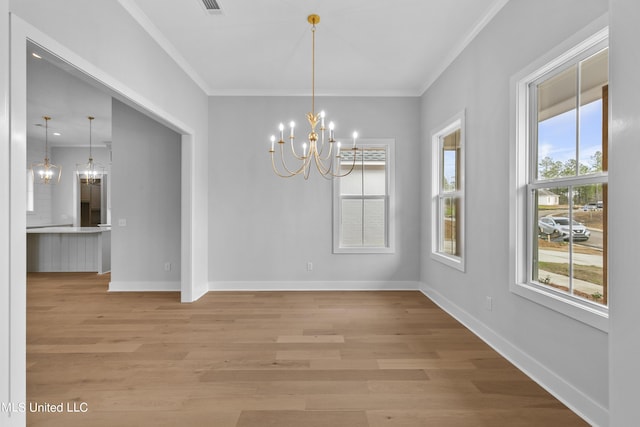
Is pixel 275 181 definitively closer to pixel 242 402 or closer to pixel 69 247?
pixel 242 402

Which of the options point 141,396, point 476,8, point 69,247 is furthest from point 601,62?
point 69,247

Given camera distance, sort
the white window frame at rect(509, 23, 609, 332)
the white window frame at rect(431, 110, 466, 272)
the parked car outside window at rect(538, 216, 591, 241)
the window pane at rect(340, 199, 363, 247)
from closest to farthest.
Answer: the parked car outside window at rect(538, 216, 591, 241)
the white window frame at rect(509, 23, 609, 332)
the white window frame at rect(431, 110, 466, 272)
the window pane at rect(340, 199, 363, 247)

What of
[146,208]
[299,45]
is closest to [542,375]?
[299,45]

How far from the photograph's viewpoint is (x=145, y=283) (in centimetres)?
500

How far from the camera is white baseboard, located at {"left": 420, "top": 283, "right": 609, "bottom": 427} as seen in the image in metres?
1.92

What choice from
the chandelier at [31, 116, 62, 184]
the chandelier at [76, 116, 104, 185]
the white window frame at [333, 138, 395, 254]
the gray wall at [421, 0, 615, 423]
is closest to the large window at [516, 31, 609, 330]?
the gray wall at [421, 0, 615, 423]

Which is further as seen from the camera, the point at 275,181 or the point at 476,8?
the point at 275,181

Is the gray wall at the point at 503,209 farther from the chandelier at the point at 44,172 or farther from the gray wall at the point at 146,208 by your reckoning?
the chandelier at the point at 44,172

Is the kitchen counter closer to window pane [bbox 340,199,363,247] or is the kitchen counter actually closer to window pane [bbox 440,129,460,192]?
window pane [bbox 340,199,363,247]

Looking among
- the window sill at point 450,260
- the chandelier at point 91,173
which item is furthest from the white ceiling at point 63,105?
the window sill at point 450,260

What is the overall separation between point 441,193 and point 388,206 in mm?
857

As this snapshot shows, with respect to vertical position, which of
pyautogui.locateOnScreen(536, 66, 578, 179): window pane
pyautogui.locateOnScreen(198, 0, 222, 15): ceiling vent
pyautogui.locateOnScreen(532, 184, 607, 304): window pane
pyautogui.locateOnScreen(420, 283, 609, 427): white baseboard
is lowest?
pyautogui.locateOnScreen(420, 283, 609, 427): white baseboard

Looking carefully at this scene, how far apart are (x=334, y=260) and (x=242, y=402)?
3060mm

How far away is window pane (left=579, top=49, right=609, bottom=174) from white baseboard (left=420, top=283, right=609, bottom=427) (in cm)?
135
